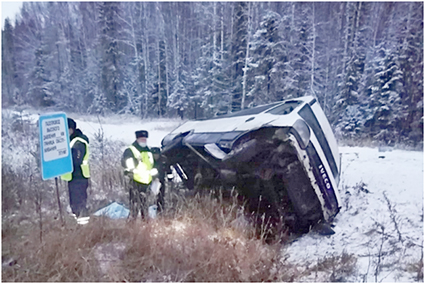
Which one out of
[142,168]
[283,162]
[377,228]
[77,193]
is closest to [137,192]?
[142,168]

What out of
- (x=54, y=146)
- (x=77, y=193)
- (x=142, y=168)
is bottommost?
(x=77, y=193)

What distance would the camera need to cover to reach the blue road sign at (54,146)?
290 cm

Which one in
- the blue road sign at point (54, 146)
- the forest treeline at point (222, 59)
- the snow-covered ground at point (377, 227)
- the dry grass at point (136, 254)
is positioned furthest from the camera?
the forest treeline at point (222, 59)

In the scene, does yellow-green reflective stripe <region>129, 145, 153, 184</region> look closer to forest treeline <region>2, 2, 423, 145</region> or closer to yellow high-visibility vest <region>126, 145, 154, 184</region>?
yellow high-visibility vest <region>126, 145, 154, 184</region>

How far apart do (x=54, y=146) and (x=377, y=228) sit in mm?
3857

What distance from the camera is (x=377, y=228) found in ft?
12.4

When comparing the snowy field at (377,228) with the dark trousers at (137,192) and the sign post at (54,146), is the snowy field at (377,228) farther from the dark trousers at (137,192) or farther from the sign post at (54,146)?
the sign post at (54,146)

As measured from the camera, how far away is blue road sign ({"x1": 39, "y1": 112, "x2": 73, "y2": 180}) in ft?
9.50

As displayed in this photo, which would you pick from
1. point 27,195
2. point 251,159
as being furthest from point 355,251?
point 27,195

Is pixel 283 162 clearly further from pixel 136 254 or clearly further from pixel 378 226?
pixel 136 254

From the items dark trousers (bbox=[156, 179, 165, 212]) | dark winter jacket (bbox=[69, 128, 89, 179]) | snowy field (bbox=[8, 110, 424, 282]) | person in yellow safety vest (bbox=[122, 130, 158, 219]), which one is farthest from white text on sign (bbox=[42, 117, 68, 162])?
snowy field (bbox=[8, 110, 424, 282])

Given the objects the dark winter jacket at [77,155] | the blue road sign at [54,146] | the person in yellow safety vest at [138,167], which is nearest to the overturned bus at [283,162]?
the person in yellow safety vest at [138,167]

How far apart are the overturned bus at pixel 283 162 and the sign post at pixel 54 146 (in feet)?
5.21

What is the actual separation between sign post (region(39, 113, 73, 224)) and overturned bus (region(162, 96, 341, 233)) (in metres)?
1.59
